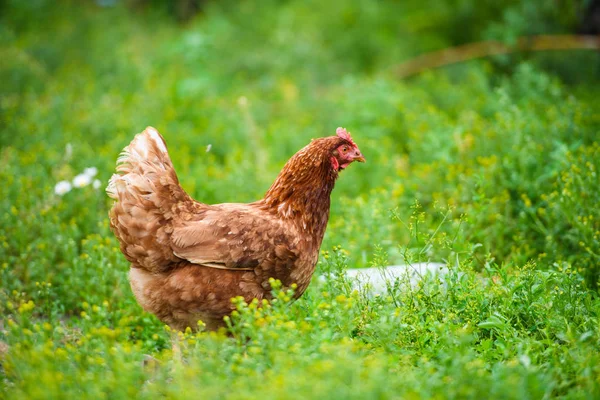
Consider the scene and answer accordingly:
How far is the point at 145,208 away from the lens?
348 centimetres

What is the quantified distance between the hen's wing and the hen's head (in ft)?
1.92

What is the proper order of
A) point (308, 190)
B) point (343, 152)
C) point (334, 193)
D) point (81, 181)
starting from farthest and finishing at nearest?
point (334, 193) → point (81, 181) → point (343, 152) → point (308, 190)

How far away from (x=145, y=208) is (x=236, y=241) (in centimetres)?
59

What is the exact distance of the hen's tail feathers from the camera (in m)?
3.48

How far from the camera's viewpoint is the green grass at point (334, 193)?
9.14 ft

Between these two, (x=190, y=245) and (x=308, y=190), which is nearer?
(x=190, y=245)

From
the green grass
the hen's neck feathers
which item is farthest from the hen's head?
the green grass

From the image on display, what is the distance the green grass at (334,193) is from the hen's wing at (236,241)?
0.28 m

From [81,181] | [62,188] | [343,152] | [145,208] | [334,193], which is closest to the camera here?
[145,208]

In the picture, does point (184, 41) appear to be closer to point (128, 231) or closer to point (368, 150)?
point (368, 150)

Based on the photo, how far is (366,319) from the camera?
11.3 feet

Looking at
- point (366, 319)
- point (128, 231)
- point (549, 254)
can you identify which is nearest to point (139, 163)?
point (128, 231)

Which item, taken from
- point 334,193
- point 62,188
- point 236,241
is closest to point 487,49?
point 334,193

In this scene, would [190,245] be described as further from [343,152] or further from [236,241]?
[343,152]
